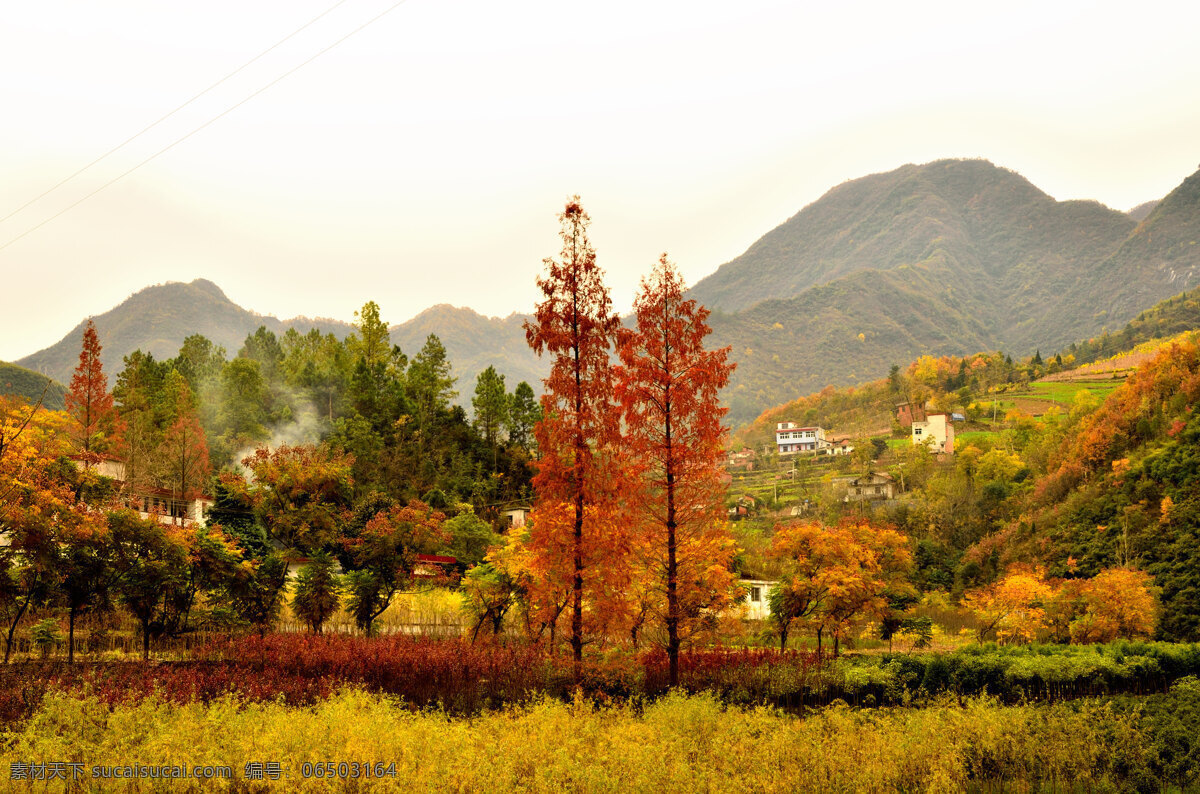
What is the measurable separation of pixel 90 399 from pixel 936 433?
77.7m

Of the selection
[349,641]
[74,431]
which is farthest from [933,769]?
[74,431]

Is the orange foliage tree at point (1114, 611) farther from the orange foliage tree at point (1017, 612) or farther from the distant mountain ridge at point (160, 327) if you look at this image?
the distant mountain ridge at point (160, 327)

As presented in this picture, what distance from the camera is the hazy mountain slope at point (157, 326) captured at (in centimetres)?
15838

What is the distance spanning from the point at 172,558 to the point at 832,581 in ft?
56.8

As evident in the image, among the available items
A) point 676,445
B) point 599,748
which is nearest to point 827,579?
point 676,445

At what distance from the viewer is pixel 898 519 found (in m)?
57.2

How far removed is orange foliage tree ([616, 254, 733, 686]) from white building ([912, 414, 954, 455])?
69.6m

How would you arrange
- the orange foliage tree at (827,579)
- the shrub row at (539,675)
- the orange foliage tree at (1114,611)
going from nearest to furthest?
1. the shrub row at (539,675)
2. the orange foliage tree at (827,579)
3. the orange foliage tree at (1114,611)

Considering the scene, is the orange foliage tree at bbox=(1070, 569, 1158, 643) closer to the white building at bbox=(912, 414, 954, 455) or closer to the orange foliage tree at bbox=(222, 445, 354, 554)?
the orange foliage tree at bbox=(222, 445, 354, 554)

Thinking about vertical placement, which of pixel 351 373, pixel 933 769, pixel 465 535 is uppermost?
pixel 351 373

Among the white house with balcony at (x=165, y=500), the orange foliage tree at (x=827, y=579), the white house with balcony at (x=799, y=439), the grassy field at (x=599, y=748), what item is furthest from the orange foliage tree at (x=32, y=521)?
the white house with balcony at (x=799, y=439)

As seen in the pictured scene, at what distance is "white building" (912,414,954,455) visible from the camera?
80656mm

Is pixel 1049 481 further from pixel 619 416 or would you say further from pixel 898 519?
pixel 619 416

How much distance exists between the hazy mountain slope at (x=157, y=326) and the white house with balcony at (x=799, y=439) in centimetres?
9704
